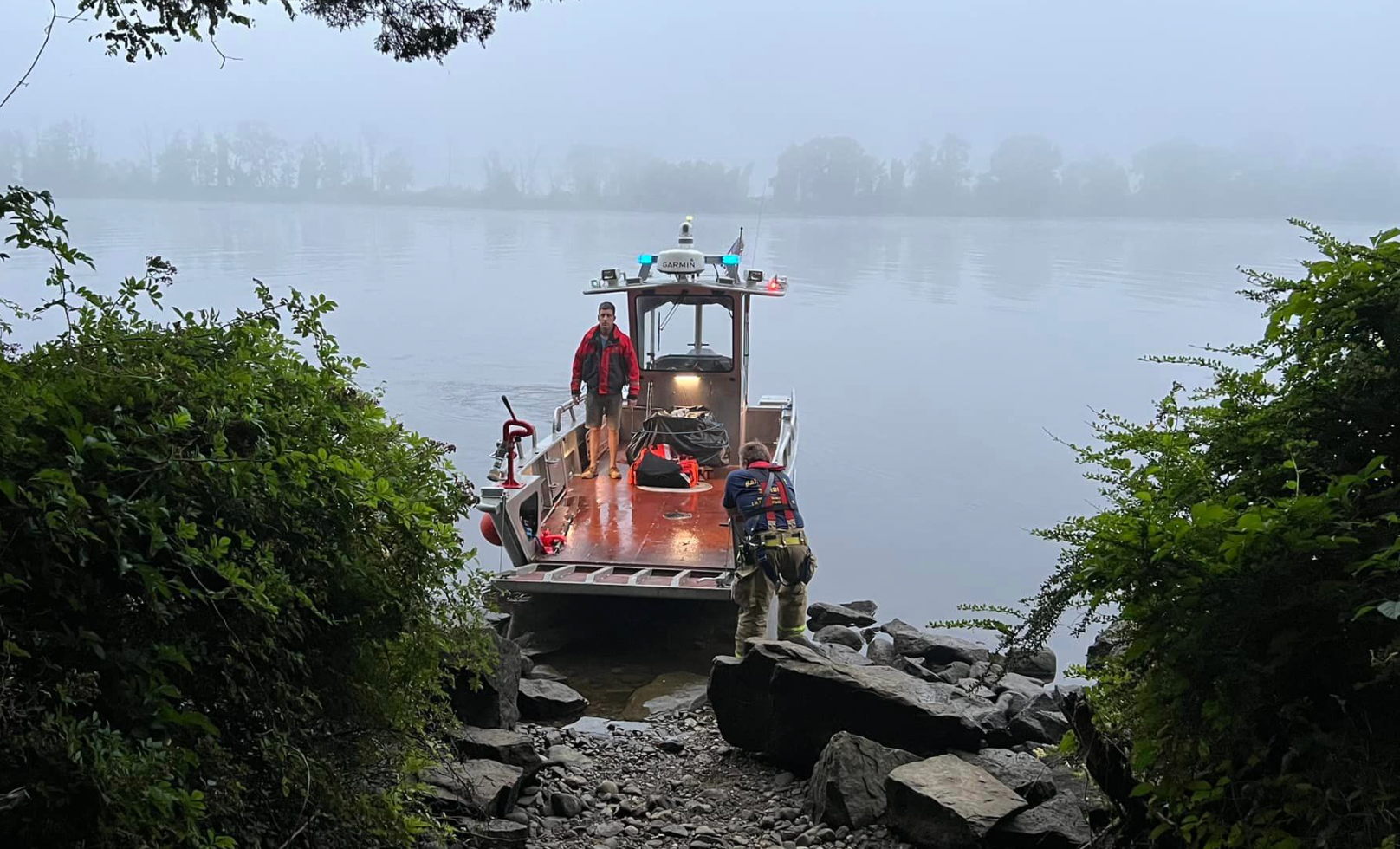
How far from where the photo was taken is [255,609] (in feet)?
10.0

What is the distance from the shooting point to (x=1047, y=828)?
191 inches

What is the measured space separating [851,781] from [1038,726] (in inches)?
91.8

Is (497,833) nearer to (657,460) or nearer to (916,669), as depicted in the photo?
(916,669)

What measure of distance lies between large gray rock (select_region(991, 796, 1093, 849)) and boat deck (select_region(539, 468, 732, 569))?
485 cm

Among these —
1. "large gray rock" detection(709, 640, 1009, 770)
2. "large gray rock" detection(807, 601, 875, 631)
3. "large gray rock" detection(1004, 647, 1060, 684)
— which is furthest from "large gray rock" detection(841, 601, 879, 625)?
"large gray rock" detection(709, 640, 1009, 770)

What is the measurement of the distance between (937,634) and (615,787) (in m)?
6.58

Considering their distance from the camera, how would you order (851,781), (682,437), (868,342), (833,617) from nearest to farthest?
(851,781), (682,437), (833,617), (868,342)

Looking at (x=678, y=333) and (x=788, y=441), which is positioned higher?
(x=678, y=333)

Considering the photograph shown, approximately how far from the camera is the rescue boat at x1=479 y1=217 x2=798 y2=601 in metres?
Answer: 9.56

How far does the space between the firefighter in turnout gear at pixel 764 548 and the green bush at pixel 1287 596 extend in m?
4.74

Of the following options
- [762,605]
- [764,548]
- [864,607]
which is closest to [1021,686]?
[762,605]

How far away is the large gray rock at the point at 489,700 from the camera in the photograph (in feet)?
20.9

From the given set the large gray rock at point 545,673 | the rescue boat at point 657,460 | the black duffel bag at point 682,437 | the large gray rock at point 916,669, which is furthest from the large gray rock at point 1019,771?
the black duffel bag at point 682,437

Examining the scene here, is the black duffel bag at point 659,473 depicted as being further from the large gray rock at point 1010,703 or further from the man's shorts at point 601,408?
the large gray rock at point 1010,703
